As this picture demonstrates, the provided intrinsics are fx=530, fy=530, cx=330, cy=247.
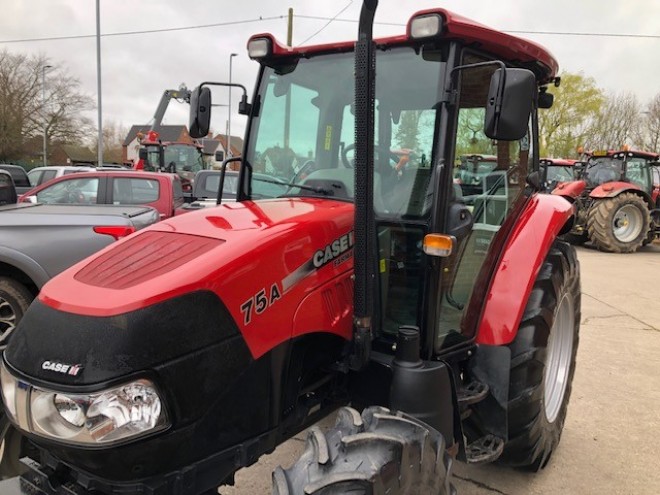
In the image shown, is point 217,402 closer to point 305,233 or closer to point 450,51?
point 305,233

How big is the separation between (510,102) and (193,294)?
131cm

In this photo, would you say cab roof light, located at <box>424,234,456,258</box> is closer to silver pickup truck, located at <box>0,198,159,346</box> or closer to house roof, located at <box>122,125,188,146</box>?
silver pickup truck, located at <box>0,198,159,346</box>

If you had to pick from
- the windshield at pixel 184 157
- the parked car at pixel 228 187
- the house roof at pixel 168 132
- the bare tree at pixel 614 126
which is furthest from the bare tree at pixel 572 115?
the house roof at pixel 168 132

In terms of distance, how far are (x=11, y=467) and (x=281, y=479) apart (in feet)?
4.38

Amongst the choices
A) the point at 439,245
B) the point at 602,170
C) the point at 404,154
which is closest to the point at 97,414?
the point at 439,245

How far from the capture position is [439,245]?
2.06 metres

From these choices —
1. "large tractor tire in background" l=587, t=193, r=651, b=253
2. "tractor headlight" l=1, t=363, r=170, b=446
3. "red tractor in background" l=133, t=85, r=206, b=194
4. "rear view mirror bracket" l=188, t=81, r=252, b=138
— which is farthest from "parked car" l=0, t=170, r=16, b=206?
"large tractor tire in background" l=587, t=193, r=651, b=253

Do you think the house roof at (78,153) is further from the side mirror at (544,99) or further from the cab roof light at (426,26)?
the cab roof light at (426,26)

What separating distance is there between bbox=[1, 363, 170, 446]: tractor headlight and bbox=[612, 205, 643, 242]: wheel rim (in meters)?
13.2

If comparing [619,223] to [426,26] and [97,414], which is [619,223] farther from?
[97,414]

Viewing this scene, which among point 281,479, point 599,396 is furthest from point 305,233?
point 599,396

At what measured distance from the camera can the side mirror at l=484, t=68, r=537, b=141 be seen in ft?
6.30

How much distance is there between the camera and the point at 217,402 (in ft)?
5.37

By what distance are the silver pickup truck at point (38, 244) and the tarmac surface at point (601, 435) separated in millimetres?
2493
